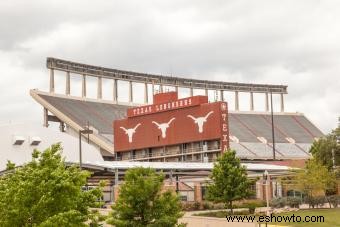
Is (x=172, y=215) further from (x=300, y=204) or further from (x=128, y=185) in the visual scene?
(x=300, y=204)

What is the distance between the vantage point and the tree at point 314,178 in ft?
186

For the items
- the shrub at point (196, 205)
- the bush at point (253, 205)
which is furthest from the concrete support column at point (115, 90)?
the shrub at point (196, 205)

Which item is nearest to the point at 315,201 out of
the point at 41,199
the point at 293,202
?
the point at 293,202

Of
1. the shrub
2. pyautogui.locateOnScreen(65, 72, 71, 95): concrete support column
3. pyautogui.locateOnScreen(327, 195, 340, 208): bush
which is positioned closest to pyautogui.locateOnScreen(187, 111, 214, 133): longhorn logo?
the shrub

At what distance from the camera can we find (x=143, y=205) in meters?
33.1

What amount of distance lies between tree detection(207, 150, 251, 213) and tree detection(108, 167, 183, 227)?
16.6m

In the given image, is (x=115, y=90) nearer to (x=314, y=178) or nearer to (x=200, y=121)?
(x=200, y=121)

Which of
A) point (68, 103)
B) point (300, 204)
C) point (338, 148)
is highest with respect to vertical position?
point (68, 103)

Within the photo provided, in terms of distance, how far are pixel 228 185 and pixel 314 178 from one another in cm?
1035

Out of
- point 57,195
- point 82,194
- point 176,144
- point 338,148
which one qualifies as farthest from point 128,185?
point 176,144

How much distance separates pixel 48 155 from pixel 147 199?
9.07 metres

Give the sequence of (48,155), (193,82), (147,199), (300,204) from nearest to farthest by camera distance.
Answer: (48,155)
(147,199)
(300,204)
(193,82)

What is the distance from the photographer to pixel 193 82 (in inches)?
5300

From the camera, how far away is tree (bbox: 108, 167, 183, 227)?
32.8 meters
